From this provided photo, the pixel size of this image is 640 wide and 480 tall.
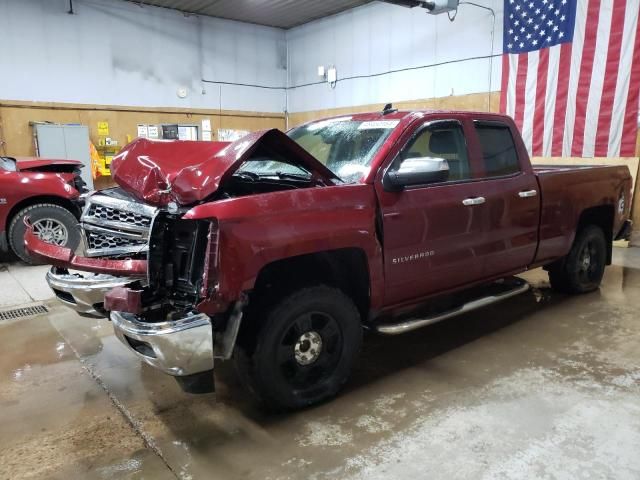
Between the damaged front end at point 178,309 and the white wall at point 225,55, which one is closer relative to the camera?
the damaged front end at point 178,309

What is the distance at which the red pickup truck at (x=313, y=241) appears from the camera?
92.7 inches

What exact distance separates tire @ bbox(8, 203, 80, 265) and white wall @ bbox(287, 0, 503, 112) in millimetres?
7516

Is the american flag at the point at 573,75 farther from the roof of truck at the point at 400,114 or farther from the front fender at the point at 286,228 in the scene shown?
the front fender at the point at 286,228

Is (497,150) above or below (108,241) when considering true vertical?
above

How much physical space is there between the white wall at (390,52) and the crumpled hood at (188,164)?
7754 millimetres

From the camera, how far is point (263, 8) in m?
11.7

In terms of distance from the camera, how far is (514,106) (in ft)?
29.1

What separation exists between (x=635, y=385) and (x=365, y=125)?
2.44 metres

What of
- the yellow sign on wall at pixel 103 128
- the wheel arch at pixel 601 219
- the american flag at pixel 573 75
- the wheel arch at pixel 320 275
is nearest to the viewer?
the wheel arch at pixel 320 275

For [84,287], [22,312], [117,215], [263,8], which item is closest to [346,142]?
[117,215]

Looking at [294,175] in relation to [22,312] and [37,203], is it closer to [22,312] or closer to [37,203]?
[22,312]

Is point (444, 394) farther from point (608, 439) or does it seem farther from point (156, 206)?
point (156, 206)

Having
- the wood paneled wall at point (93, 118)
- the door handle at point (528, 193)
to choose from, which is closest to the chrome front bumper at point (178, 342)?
the door handle at point (528, 193)

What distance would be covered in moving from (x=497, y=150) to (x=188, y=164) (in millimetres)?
2389
